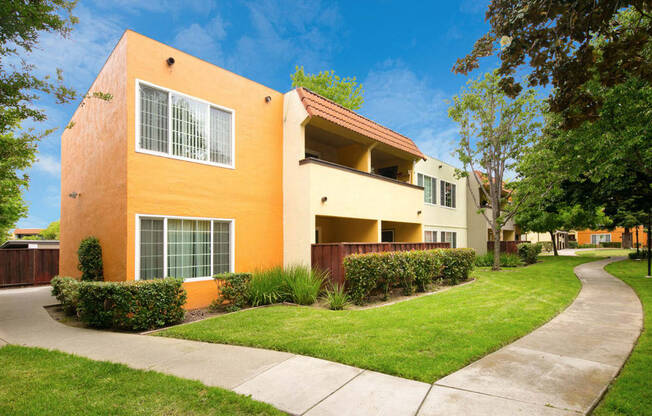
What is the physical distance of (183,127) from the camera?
9.42m

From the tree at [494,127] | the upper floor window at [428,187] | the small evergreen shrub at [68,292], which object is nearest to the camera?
the small evergreen shrub at [68,292]

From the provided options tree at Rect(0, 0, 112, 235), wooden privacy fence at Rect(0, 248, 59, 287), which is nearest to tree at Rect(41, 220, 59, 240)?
wooden privacy fence at Rect(0, 248, 59, 287)

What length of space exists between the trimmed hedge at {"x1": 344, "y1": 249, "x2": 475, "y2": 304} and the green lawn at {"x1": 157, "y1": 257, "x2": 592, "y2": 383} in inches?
40.6

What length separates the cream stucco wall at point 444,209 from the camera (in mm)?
20522

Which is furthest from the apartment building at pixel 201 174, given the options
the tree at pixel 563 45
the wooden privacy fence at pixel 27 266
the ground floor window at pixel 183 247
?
the tree at pixel 563 45

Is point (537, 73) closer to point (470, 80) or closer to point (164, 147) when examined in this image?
point (164, 147)

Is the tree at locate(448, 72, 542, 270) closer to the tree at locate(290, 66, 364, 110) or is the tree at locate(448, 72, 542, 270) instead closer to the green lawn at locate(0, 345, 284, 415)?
the tree at locate(290, 66, 364, 110)

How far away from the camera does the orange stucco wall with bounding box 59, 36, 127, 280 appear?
27.7 feet

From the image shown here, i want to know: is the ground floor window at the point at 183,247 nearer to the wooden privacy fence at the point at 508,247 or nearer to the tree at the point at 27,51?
the tree at the point at 27,51

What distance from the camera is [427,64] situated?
2550 centimetres

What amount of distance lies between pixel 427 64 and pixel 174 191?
22.7 meters

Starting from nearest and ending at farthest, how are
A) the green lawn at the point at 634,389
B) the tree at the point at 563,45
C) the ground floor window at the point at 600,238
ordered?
the green lawn at the point at 634,389 → the tree at the point at 563,45 → the ground floor window at the point at 600,238

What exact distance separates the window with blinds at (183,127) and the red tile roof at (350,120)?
9.13ft

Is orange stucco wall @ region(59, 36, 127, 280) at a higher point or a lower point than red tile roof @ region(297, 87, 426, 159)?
lower
